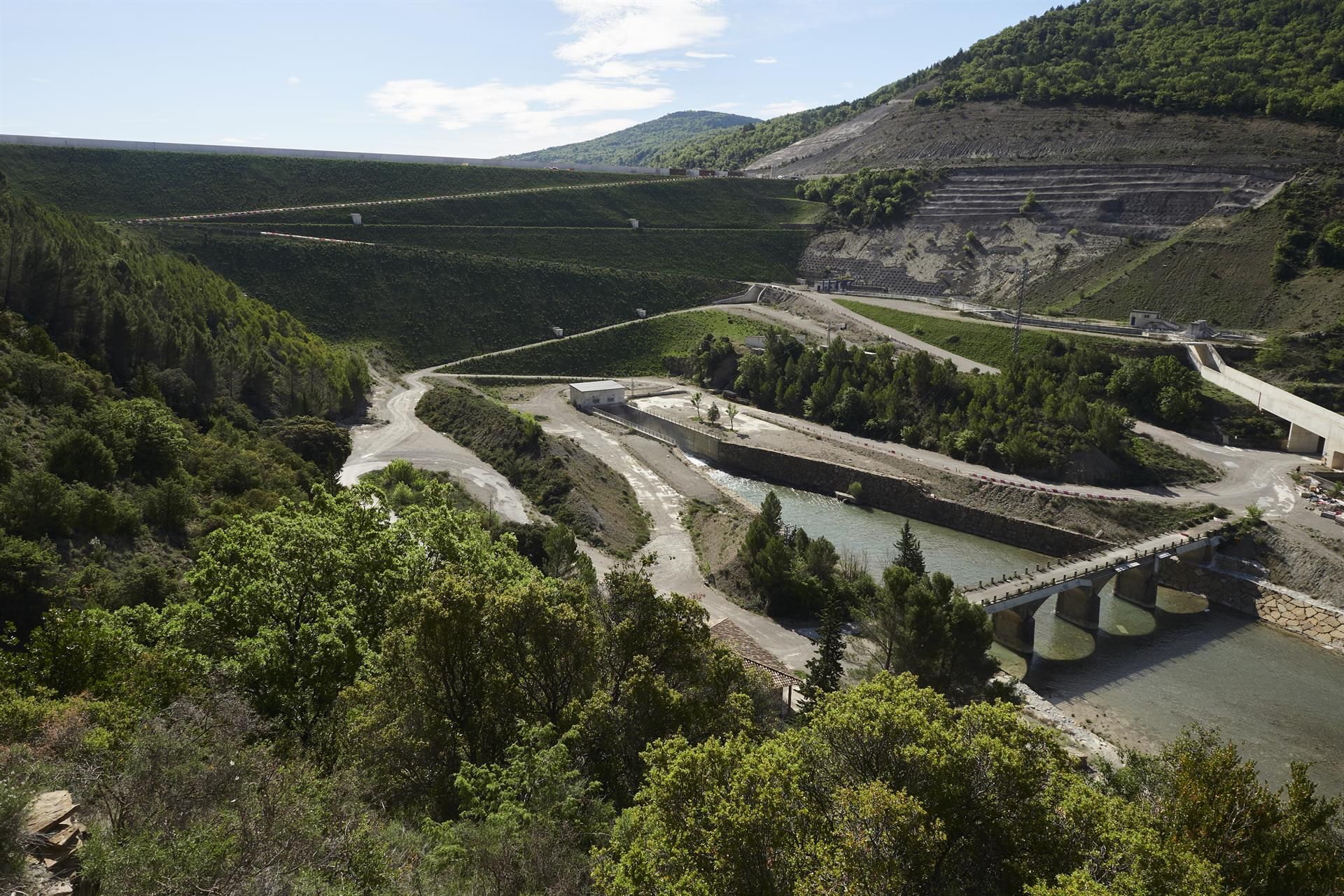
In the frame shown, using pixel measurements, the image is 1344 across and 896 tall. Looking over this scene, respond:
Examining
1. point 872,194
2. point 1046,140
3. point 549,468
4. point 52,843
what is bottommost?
→ point 549,468

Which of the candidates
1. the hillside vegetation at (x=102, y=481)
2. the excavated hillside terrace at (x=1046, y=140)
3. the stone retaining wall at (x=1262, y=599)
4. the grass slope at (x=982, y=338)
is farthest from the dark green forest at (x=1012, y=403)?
the excavated hillside terrace at (x=1046, y=140)

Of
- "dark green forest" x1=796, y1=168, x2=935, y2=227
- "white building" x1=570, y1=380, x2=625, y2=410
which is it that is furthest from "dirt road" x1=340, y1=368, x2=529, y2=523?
"dark green forest" x1=796, y1=168, x2=935, y2=227

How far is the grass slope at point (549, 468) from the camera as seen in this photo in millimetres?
42188

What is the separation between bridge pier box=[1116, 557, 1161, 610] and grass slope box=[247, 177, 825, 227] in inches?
2765

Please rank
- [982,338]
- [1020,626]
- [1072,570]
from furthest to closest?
[982,338] → [1072,570] → [1020,626]

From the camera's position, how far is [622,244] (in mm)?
92375

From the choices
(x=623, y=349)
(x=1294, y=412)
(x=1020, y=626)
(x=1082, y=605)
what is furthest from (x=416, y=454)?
(x=1294, y=412)

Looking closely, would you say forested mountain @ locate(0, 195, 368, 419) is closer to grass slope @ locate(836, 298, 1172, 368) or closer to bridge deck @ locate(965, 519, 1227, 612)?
bridge deck @ locate(965, 519, 1227, 612)

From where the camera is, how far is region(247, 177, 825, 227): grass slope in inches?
3410

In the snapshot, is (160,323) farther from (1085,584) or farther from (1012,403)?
(1012,403)

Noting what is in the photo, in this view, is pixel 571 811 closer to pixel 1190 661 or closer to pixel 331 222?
pixel 1190 661

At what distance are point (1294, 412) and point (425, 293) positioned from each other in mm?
66468

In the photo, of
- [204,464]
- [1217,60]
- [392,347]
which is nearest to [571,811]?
[204,464]

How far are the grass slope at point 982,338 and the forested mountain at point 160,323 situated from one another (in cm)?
4587
